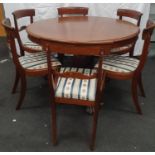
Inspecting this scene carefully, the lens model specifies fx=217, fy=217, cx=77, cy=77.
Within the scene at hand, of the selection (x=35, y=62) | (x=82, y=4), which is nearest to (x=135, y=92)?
(x=35, y=62)

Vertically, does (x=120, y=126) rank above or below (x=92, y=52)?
below

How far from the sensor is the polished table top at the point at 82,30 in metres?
1.61

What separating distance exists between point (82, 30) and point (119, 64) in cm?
45

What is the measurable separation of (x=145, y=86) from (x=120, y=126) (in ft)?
2.70

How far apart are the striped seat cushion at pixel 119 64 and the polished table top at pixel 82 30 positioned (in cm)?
28

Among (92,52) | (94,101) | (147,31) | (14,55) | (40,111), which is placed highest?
(147,31)

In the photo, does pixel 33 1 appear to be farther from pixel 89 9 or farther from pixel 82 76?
pixel 82 76

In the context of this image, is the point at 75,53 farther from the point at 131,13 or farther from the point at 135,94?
the point at 131,13

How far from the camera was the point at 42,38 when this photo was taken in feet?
5.43

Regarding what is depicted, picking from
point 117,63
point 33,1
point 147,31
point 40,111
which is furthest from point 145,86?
point 33,1

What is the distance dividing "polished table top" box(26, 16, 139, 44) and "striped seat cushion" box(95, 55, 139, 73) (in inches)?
11.0

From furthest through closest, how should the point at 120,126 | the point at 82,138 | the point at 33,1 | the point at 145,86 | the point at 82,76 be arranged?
1. the point at 33,1
2. the point at 145,86
3. the point at 120,126
4. the point at 82,138
5. the point at 82,76

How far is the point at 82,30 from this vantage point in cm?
187

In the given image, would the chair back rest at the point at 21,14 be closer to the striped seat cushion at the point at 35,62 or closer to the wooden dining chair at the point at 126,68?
the striped seat cushion at the point at 35,62
